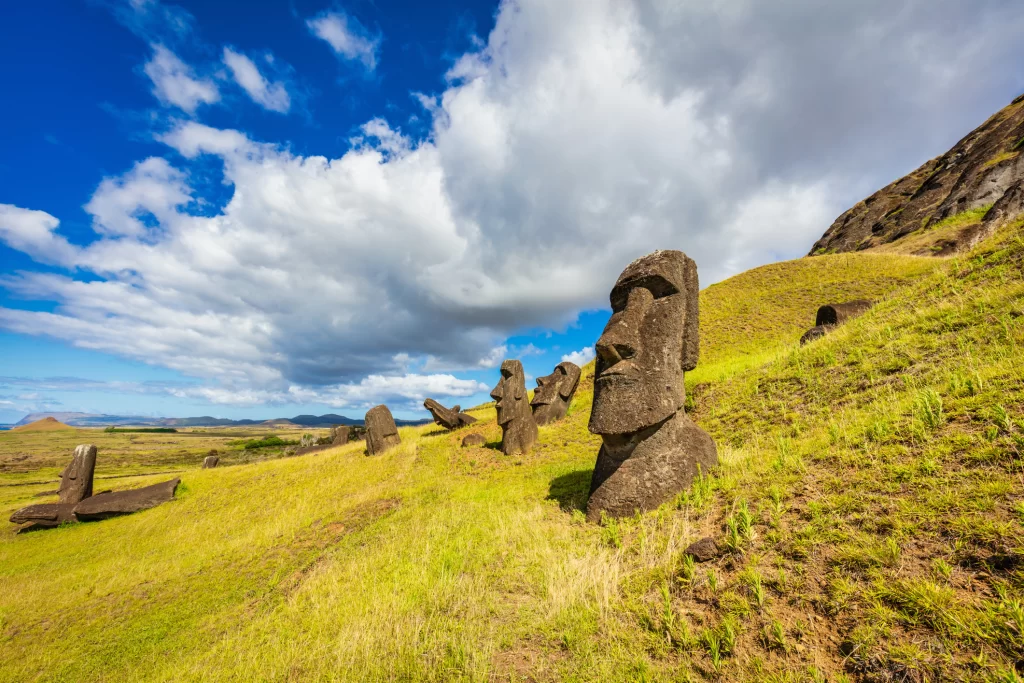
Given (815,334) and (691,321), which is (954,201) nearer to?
(815,334)

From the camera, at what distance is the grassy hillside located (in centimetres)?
300

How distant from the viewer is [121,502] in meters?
15.8

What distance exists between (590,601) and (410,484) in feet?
33.4

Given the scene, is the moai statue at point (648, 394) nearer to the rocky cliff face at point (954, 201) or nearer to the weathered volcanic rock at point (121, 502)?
the weathered volcanic rock at point (121, 502)

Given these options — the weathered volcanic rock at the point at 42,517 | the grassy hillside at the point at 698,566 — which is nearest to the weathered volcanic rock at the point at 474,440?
the grassy hillside at the point at 698,566

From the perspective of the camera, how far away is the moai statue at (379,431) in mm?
20672

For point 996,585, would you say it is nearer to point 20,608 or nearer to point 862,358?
point 862,358

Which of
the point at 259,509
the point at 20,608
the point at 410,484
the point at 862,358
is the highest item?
the point at 862,358

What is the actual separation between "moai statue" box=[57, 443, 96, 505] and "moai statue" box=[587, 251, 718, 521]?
22.5m

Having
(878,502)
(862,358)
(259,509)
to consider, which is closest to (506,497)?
(878,502)

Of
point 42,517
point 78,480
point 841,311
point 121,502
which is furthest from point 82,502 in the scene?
point 841,311

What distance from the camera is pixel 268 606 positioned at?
6320 mm

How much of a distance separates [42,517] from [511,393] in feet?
63.8

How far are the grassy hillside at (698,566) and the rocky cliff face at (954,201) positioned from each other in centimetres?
2416
